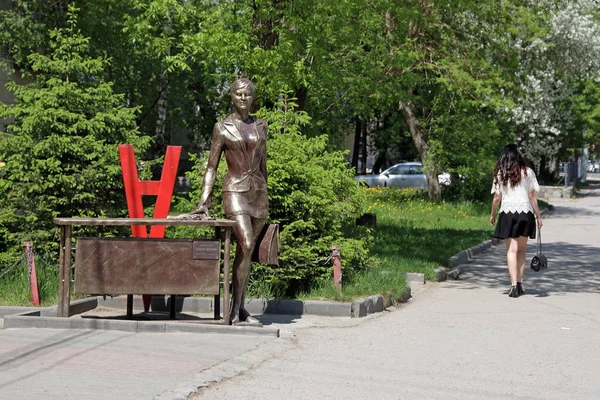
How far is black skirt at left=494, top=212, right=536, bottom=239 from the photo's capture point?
13.2 metres

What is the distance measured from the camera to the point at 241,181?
977 centimetres

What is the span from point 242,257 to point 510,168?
4887 mm

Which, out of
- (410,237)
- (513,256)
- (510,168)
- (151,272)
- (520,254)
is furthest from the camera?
(410,237)

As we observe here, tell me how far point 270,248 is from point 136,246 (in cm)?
127

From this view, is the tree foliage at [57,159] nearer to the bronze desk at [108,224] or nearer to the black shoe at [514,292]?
the bronze desk at [108,224]

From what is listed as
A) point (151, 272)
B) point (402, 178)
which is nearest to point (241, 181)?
point (151, 272)

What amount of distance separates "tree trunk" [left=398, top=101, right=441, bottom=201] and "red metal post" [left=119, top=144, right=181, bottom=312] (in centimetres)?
2441

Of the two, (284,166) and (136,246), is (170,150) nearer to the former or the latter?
(136,246)

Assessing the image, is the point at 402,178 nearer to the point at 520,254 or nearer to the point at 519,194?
the point at 519,194

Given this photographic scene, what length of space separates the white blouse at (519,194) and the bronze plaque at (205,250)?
498 centimetres

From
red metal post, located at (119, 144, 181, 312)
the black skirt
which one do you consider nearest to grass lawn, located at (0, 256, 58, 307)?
red metal post, located at (119, 144, 181, 312)

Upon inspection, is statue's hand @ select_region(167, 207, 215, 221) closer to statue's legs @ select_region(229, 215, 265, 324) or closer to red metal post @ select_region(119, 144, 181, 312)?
statue's legs @ select_region(229, 215, 265, 324)

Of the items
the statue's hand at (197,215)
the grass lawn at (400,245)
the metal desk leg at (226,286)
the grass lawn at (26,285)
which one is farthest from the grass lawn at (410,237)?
the grass lawn at (26,285)

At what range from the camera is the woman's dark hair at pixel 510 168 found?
13.4 metres
